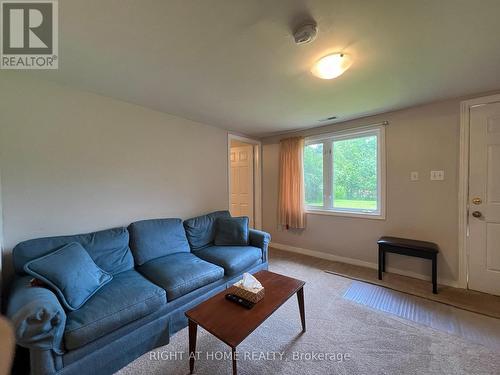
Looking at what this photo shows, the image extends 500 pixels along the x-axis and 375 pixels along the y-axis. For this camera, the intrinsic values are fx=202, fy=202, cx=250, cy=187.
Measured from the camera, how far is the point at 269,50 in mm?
1485

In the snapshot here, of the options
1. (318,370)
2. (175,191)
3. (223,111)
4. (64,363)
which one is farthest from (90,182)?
(318,370)

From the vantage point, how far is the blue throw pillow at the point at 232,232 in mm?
2752

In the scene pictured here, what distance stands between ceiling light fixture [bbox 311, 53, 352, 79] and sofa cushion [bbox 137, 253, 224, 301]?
208cm

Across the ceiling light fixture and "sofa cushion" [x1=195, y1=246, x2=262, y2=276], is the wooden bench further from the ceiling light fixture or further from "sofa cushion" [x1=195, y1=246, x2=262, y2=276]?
the ceiling light fixture

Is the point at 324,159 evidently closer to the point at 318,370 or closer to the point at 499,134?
the point at 499,134

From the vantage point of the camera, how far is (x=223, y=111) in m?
2.71

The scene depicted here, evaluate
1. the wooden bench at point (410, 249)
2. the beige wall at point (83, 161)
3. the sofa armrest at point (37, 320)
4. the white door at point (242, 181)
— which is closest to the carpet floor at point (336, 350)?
the sofa armrest at point (37, 320)

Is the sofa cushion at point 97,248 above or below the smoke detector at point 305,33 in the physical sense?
below

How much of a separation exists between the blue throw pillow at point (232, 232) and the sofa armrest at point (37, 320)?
1748 mm

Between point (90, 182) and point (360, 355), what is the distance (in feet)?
9.46

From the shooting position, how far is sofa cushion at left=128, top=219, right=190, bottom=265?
2.18 metres

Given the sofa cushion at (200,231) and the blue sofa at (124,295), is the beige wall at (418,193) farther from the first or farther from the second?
the sofa cushion at (200,231)

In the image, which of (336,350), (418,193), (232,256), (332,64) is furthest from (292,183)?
(336,350)

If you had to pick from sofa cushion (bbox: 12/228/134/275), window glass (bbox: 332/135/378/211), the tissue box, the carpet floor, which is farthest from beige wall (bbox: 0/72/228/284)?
window glass (bbox: 332/135/378/211)
